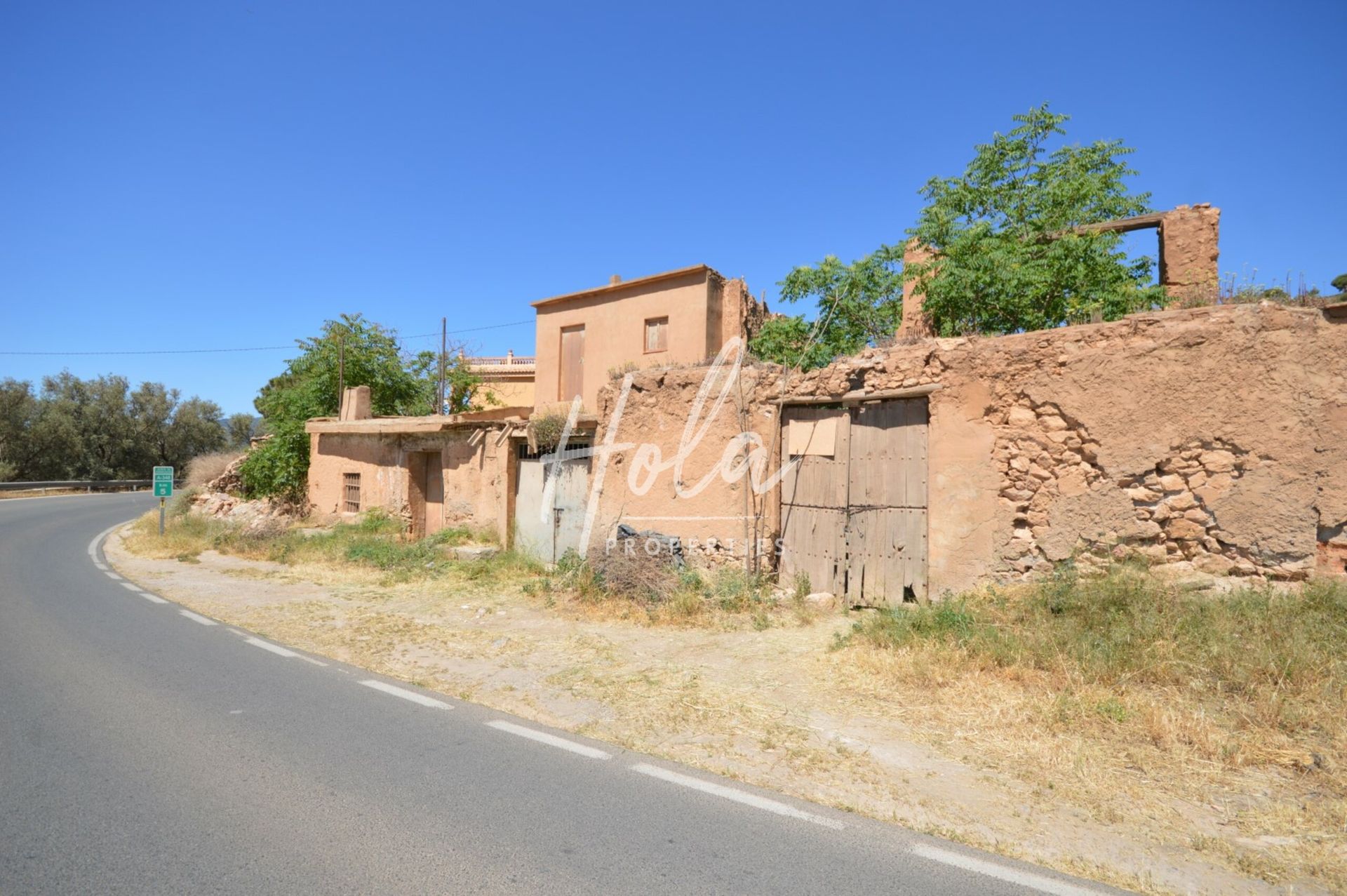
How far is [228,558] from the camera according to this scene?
13.8 metres

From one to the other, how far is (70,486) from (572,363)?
1083 inches

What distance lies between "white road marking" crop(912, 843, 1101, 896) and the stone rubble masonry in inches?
182

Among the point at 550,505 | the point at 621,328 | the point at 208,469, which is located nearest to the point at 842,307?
the point at 621,328

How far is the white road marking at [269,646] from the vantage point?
22.7 feet

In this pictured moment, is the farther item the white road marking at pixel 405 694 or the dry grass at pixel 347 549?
the dry grass at pixel 347 549

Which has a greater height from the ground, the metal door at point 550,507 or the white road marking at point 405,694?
the metal door at point 550,507

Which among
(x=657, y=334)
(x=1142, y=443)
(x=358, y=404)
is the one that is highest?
(x=657, y=334)

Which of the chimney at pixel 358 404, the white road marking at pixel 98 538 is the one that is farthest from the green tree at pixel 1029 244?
the white road marking at pixel 98 538

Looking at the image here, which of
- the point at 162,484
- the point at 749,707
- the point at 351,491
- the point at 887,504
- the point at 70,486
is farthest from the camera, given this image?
the point at 70,486

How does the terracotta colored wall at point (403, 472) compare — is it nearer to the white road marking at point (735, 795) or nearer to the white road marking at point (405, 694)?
the white road marking at point (405, 694)

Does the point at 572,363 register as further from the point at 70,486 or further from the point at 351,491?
the point at 70,486

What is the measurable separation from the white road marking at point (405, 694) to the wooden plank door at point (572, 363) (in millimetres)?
15838

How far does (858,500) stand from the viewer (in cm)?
845

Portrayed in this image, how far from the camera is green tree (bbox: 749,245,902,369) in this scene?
690 inches
